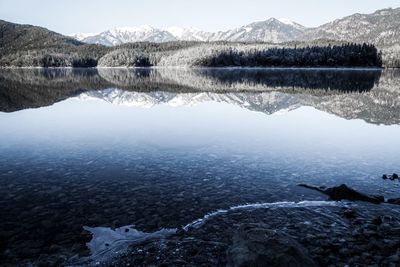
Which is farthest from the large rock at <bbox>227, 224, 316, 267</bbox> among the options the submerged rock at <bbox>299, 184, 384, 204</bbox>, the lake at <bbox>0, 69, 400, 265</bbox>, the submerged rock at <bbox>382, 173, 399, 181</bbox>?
the submerged rock at <bbox>382, 173, 399, 181</bbox>

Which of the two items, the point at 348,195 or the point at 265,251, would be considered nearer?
the point at 265,251

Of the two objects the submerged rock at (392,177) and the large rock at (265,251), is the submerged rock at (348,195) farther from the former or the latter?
the large rock at (265,251)

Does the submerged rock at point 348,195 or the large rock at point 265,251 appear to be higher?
the large rock at point 265,251

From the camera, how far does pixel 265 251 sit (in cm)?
1127

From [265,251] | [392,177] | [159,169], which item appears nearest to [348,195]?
[392,177]

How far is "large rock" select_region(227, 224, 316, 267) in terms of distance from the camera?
36.1ft

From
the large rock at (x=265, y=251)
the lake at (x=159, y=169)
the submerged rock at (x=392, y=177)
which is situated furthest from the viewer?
the submerged rock at (x=392, y=177)

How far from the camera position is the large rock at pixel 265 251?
11015 millimetres

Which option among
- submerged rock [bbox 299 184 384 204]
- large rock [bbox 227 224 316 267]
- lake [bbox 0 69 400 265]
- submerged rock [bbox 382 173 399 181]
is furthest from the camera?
submerged rock [bbox 382 173 399 181]

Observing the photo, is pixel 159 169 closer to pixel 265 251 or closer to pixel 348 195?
pixel 348 195

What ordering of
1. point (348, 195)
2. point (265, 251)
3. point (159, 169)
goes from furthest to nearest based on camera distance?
point (159, 169) < point (348, 195) < point (265, 251)

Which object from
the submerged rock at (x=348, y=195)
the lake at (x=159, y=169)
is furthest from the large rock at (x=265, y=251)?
the submerged rock at (x=348, y=195)

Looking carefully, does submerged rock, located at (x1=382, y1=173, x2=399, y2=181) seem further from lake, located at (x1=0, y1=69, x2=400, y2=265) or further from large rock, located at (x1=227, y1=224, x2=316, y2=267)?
large rock, located at (x1=227, y1=224, x2=316, y2=267)

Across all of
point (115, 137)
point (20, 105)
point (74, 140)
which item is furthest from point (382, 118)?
point (20, 105)
